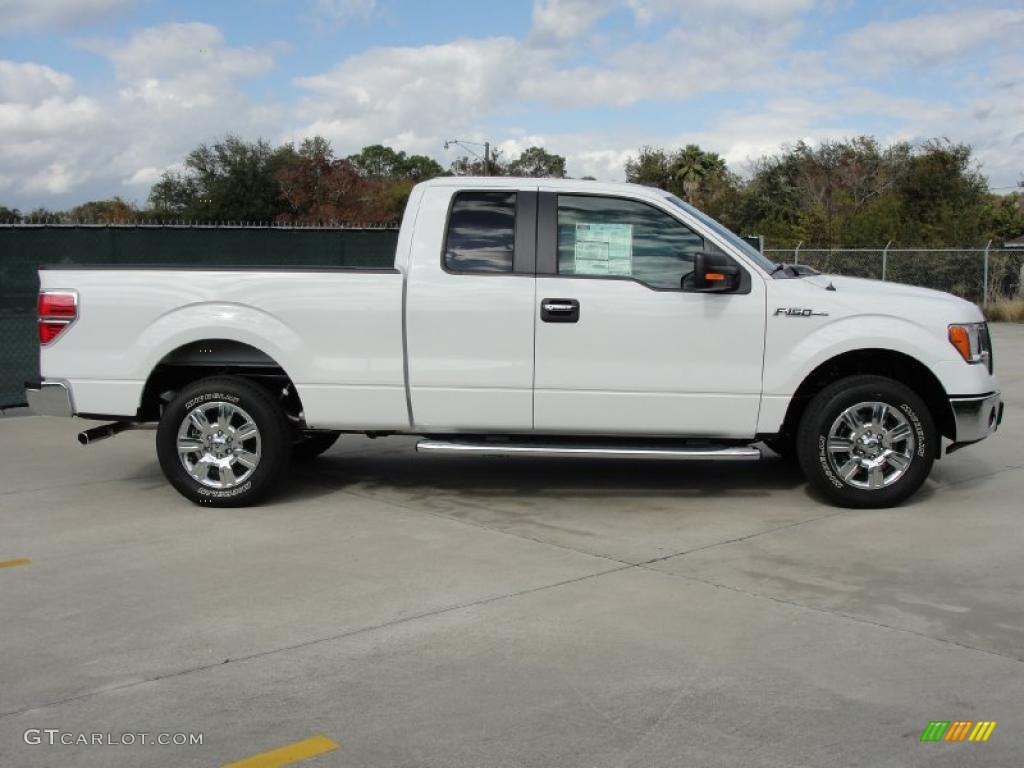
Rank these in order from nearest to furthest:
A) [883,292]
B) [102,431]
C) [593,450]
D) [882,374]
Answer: [593,450] → [883,292] → [882,374] → [102,431]

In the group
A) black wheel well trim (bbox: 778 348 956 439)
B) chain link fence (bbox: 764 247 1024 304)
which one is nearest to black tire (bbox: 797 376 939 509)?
black wheel well trim (bbox: 778 348 956 439)

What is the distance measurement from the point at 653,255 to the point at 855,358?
149cm

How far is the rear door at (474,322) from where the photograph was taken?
7047mm

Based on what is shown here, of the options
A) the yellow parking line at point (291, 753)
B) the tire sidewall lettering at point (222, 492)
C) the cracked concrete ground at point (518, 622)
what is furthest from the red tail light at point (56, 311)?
the yellow parking line at point (291, 753)

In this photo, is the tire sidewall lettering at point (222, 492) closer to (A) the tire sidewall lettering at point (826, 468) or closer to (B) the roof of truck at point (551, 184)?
(B) the roof of truck at point (551, 184)

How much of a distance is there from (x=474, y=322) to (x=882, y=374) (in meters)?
2.78

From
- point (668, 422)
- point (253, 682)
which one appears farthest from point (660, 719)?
point (668, 422)

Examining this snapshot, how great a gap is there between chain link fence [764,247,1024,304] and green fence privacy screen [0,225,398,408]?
1740 centimetres

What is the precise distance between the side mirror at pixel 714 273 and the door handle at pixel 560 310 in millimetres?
768

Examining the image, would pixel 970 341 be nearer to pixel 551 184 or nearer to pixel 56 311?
pixel 551 184

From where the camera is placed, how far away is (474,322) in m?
7.05

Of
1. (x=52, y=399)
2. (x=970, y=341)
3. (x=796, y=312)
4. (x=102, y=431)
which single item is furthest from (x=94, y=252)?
(x=970, y=341)

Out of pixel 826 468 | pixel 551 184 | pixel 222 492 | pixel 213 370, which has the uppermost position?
pixel 551 184

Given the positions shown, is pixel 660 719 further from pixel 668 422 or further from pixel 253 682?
pixel 668 422
